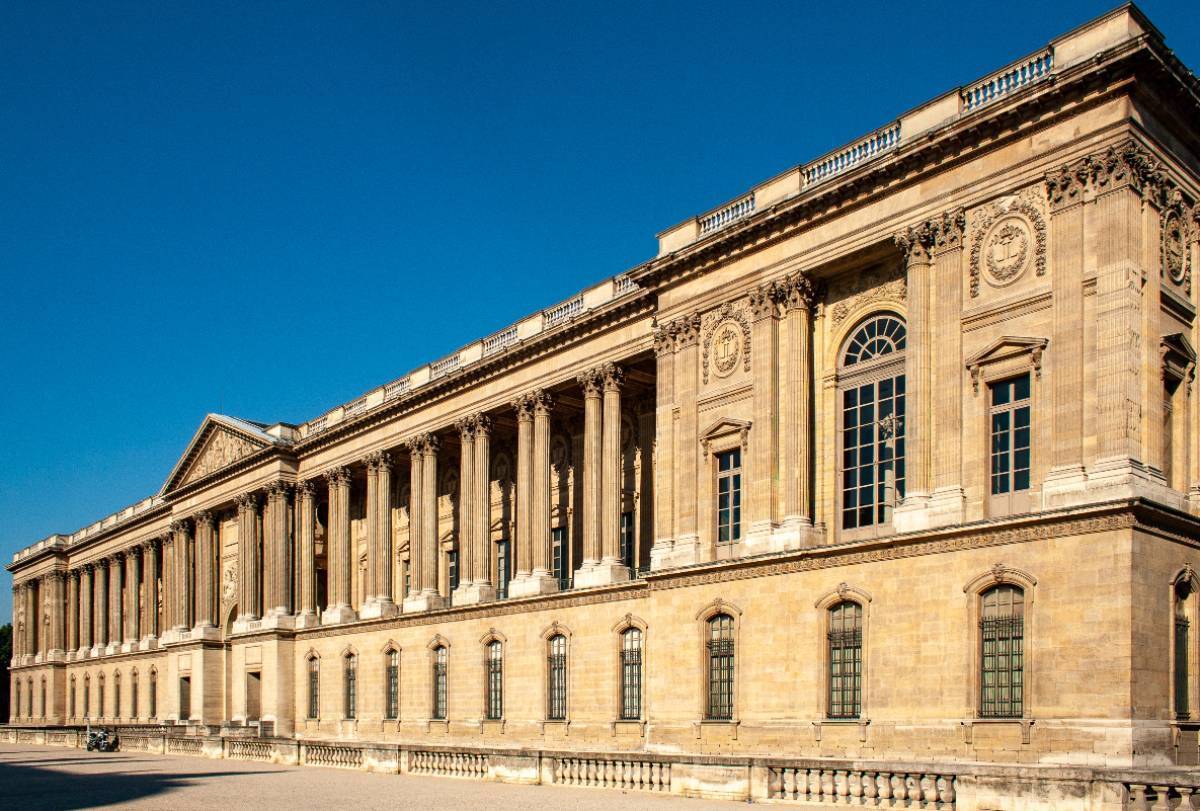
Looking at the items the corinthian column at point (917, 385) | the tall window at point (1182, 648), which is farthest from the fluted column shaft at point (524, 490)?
the tall window at point (1182, 648)

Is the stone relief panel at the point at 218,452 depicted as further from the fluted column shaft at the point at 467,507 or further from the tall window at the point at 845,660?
the tall window at the point at 845,660

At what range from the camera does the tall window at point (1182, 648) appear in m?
22.6

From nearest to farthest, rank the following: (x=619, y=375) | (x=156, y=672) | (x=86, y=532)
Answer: (x=619, y=375), (x=156, y=672), (x=86, y=532)

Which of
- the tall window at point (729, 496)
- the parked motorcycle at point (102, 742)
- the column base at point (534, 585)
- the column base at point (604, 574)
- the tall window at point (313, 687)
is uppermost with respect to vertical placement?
the tall window at point (729, 496)

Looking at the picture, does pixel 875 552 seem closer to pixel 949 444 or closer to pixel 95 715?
pixel 949 444

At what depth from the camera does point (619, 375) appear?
37469mm

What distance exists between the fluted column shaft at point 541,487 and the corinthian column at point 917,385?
52.1 feet

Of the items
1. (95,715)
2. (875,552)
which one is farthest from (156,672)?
(875,552)

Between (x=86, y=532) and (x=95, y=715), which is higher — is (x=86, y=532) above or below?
above

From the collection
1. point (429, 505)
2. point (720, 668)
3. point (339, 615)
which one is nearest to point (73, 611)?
point (339, 615)

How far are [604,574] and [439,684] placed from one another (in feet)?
33.5

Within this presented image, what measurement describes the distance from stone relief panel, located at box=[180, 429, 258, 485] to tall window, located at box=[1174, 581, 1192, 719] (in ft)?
138

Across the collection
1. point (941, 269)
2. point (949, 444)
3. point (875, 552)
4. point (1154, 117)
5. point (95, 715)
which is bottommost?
point (95, 715)

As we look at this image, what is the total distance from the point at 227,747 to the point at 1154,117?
33.4m
